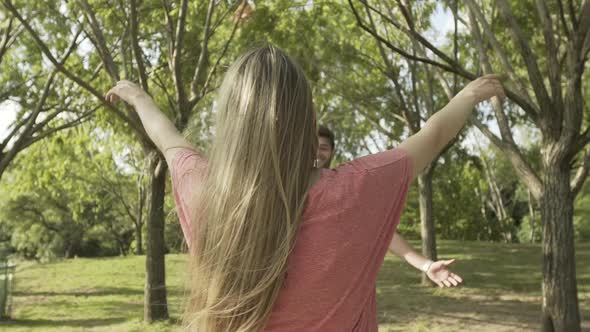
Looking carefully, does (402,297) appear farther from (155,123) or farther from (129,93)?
(155,123)

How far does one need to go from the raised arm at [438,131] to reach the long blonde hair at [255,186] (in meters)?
0.25

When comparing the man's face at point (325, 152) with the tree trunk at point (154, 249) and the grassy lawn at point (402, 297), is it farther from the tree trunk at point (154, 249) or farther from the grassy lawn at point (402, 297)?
the tree trunk at point (154, 249)

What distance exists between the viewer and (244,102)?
148 cm

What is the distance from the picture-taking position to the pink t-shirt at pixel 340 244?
146 centimetres

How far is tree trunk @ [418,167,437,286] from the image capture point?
12.3 m

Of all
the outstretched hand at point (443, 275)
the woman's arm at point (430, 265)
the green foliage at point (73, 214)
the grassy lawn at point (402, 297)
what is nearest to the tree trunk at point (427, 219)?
the grassy lawn at point (402, 297)

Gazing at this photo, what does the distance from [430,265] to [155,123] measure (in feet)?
4.11

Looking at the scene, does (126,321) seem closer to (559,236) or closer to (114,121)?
(114,121)

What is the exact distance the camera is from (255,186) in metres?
1.43

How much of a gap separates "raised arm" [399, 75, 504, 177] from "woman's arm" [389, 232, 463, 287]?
656 millimetres

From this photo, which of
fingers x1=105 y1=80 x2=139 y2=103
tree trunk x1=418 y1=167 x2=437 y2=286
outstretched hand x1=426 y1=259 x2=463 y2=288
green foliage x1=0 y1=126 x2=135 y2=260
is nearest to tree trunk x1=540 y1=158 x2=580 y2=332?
outstretched hand x1=426 y1=259 x2=463 y2=288

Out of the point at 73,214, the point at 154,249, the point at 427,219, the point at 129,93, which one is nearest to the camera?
the point at 129,93

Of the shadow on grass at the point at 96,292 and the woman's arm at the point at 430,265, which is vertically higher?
the woman's arm at the point at 430,265

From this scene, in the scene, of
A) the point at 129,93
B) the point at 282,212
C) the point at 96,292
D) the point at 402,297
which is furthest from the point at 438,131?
the point at 96,292
